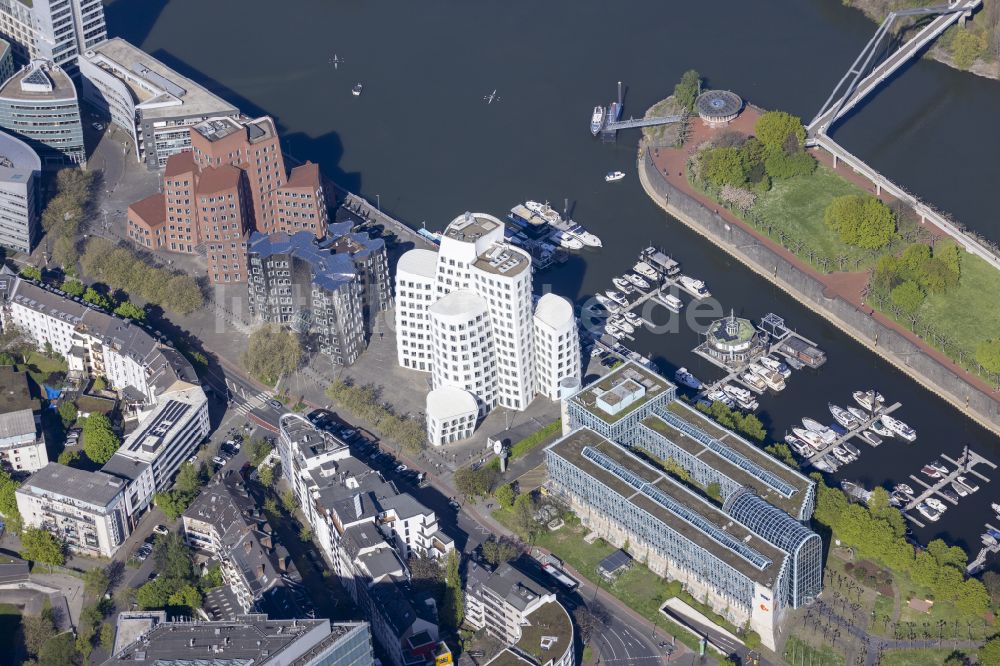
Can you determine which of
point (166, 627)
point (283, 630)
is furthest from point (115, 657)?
point (283, 630)

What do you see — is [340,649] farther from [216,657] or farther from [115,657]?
[115,657]

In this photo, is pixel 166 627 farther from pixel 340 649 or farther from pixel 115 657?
pixel 340 649

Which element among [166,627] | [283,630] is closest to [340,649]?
[283,630]

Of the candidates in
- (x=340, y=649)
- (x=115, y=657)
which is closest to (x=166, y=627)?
(x=115, y=657)

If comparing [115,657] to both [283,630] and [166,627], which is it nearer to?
[166,627]
